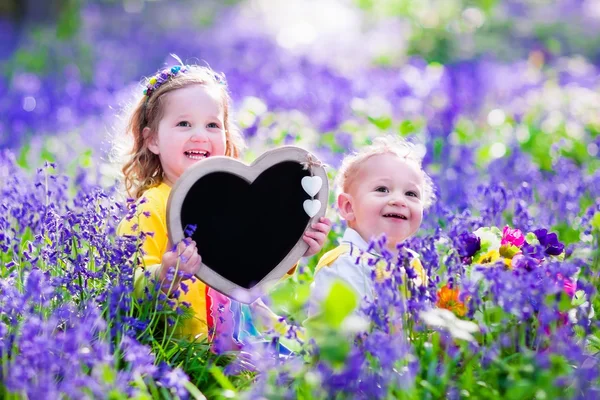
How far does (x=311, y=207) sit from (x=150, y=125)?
0.81 metres

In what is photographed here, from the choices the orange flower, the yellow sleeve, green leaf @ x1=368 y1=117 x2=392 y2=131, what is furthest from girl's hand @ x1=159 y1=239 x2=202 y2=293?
green leaf @ x1=368 y1=117 x2=392 y2=131

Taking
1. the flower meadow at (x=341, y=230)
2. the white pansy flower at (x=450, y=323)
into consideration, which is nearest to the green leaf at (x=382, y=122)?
the flower meadow at (x=341, y=230)

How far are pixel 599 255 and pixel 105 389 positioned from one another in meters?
1.68

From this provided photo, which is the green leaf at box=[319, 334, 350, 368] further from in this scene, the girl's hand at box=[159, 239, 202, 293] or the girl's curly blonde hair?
the girl's curly blonde hair

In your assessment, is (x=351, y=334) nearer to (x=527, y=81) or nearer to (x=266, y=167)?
(x=266, y=167)

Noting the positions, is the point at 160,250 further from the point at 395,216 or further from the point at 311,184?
the point at 395,216

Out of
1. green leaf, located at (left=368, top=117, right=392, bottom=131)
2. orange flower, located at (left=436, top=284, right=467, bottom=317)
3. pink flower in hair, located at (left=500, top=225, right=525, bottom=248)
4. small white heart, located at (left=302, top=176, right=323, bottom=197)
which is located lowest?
orange flower, located at (left=436, top=284, right=467, bottom=317)

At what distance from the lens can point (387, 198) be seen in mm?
3066

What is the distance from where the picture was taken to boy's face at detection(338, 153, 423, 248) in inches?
121

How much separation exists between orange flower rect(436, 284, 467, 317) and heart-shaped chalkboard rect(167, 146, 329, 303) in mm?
534

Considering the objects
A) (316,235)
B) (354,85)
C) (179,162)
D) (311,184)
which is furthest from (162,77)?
(354,85)

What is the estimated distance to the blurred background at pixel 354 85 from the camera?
5.59m

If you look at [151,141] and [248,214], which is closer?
[248,214]

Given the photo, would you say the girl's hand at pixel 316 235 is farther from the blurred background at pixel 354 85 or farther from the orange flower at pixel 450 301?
the blurred background at pixel 354 85
